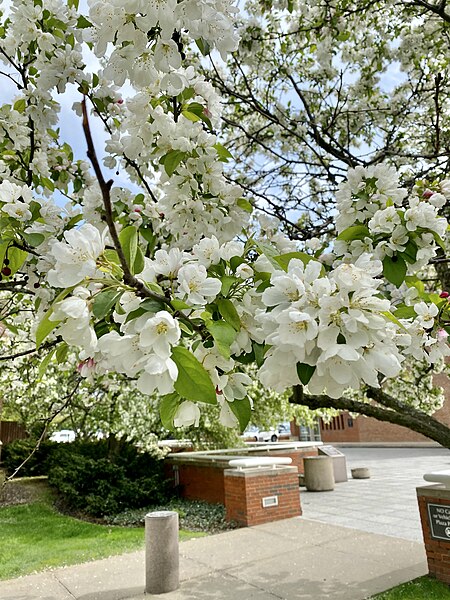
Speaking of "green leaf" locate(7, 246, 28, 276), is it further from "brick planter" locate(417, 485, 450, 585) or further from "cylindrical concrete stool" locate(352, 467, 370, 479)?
"cylindrical concrete stool" locate(352, 467, 370, 479)

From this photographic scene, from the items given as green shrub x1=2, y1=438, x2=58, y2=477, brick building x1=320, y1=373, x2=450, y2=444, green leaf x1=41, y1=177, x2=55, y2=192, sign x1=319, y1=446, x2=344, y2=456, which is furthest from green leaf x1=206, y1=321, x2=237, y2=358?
brick building x1=320, y1=373, x2=450, y2=444

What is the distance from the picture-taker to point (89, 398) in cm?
1049

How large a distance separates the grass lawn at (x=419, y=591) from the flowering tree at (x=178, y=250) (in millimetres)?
2637

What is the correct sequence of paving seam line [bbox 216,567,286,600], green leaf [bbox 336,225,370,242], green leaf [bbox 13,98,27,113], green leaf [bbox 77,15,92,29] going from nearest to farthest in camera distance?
green leaf [bbox 336,225,370,242]
green leaf [bbox 77,15,92,29]
green leaf [bbox 13,98,27,113]
paving seam line [bbox 216,567,286,600]

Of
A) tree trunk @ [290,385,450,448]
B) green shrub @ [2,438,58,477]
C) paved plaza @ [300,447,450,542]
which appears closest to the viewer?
tree trunk @ [290,385,450,448]

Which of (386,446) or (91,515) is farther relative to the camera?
(386,446)

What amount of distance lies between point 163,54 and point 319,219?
457 cm

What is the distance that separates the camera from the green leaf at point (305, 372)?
112 cm

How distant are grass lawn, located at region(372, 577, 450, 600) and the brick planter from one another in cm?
14

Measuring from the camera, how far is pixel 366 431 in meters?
31.3

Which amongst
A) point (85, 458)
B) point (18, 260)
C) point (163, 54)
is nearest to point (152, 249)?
point (18, 260)

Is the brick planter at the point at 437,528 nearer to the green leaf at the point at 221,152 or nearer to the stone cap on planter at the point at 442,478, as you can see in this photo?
the stone cap on planter at the point at 442,478

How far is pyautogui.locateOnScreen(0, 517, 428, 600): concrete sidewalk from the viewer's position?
4.71 meters

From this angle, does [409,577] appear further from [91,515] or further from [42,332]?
[91,515]
